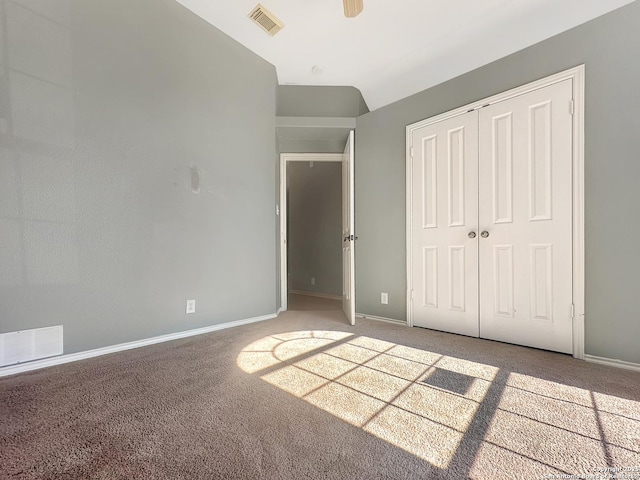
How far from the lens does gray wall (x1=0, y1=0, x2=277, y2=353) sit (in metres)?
1.72

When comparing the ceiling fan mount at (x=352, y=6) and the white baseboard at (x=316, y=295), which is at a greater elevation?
the ceiling fan mount at (x=352, y=6)

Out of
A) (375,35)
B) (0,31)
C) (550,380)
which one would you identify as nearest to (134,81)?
(0,31)

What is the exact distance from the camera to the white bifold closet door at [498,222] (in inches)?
81.2

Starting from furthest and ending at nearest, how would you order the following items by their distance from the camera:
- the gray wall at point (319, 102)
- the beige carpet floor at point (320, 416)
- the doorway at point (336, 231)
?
the gray wall at point (319, 102)
the doorway at point (336, 231)
the beige carpet floor at point (320, 416)

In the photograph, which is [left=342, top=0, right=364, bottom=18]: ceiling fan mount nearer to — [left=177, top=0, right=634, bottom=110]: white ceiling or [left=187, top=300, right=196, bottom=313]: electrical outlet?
[left=177, top=0, right=634, bottom=110]: white ceiling

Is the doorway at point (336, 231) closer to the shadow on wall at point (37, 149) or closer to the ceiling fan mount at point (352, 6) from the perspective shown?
the ceiling fan mount at point (352, 6)

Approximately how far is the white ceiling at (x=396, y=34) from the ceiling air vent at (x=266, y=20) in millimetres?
40

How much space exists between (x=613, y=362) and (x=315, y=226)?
13.4 feet

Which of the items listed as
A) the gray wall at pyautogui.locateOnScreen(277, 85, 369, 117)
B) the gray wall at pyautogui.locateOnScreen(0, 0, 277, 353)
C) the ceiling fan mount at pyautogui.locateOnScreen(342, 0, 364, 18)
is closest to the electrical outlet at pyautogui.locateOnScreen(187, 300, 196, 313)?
the gray wall at pyautogui.locateOnScreen(0, 0, 277, 353)

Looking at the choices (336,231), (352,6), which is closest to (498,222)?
(352,6)

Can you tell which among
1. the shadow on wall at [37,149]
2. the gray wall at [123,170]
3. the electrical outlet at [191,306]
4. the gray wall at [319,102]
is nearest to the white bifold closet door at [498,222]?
the gray wall at [319,102]

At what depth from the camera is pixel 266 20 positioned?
8.01 feet

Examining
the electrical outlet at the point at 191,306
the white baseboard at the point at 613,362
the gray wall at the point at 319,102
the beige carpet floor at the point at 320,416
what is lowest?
the white baseboard at the point at 613,362

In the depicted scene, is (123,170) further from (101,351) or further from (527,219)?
(527,219)
